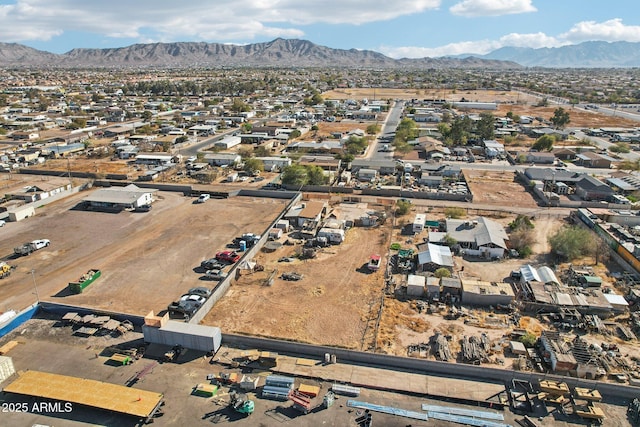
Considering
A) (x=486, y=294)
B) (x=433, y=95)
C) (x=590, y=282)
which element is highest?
(x=433, y=95)

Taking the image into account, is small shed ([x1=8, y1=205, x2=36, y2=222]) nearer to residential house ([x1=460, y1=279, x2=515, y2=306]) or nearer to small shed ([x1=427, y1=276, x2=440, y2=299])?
small shed ([x1=427, y1=276, x2=440, y2=299])

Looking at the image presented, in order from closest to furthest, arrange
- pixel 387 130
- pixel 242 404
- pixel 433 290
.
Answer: pixel 242 404 < pixel 433 290 < pixel 387 130

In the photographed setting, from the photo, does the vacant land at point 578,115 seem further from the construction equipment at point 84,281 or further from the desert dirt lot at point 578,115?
the construction equipment at point 84,281

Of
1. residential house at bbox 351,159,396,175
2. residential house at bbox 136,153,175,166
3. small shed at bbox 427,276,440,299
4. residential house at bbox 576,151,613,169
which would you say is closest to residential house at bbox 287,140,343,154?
residential house at bbox 351,159,396,175

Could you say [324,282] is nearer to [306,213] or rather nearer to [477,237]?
[306,213]

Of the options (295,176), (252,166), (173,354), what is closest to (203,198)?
(295,176)

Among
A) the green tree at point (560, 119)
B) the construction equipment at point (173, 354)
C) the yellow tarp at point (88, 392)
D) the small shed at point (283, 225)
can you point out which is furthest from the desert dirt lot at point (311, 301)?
the green tree at point (560, 119)
